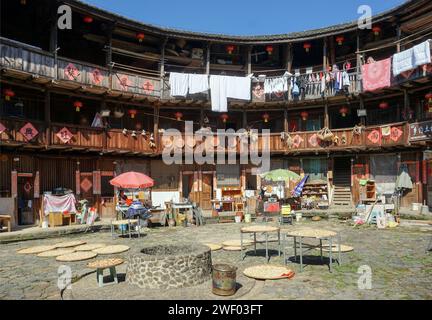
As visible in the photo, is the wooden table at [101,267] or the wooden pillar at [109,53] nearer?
the wooden table at [101,267]

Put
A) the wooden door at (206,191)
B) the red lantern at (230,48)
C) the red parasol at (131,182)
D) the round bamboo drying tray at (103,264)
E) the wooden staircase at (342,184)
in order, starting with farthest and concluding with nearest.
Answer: the red lantern at (230,48), the wooden door at (206,191), the wooden staircase at (342,184), the red parasol at (131,182), the round bamboo drying tray at (103,264)

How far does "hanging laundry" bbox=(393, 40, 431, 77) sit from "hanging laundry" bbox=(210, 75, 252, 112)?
29.4ft

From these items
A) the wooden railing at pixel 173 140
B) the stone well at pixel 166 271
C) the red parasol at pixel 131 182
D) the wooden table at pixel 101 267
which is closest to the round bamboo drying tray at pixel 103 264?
the wooden table at pixel 101 267

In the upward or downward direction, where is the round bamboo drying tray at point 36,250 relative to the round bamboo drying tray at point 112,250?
downward

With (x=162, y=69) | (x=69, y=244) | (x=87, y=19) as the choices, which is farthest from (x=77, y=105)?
(x=69, y=244)

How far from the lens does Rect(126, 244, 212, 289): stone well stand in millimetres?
8797

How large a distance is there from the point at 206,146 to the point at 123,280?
16467mm

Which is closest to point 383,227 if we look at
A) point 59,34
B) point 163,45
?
point 163,45

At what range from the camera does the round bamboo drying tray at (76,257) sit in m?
11.9

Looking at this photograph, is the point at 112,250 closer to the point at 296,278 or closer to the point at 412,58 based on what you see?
the point at 296,278

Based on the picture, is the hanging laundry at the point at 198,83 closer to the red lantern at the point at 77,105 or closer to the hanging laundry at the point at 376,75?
the red lantern at the point at 77,105

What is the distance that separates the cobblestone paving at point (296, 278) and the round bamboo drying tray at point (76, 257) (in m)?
0.32

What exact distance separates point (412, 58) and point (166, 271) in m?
18.5

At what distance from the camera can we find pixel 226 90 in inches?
1014
